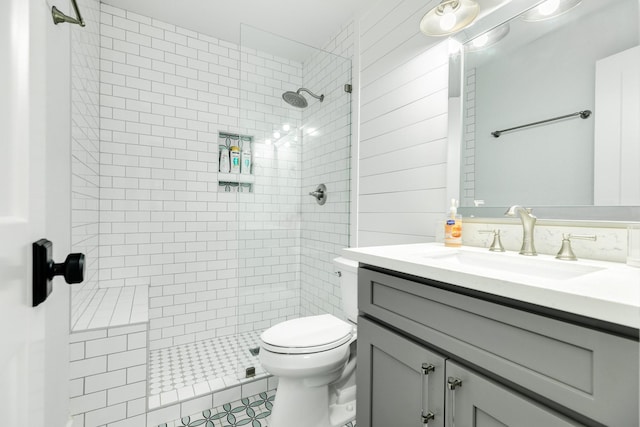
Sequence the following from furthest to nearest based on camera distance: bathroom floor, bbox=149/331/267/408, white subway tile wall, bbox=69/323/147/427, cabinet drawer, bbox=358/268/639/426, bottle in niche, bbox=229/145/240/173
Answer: bottle in niche, bbox=229/145/240/173 → bathroom floor, bbox=149/331/267/408 → white subway tile wall, bbox=69/323/147/427 → cabinet drawer, bbox=358/268/639/426

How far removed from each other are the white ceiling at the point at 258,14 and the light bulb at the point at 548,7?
1151 mm

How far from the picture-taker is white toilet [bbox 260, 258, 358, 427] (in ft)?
4.60

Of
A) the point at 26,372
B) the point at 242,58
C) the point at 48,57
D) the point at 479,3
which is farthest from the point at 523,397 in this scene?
the point at 242,58

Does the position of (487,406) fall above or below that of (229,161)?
below

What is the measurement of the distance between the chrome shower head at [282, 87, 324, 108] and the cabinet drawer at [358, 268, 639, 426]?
1.75 metres

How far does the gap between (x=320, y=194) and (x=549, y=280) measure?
181 cm

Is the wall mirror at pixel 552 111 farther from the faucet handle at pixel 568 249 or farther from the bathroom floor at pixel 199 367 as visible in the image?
the bathroom floor at pixel 199 367

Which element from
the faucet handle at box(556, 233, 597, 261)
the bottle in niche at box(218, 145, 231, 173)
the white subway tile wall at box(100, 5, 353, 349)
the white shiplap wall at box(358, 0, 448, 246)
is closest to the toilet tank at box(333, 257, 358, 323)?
the white shiplap wall at box(358, 0, 448, 246)

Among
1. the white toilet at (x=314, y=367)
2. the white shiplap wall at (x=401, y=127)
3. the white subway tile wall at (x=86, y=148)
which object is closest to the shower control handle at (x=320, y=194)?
the white shiplap wall at (x=401, y=127)

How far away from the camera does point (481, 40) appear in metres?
1.39

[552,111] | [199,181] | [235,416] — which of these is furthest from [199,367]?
[552,111]

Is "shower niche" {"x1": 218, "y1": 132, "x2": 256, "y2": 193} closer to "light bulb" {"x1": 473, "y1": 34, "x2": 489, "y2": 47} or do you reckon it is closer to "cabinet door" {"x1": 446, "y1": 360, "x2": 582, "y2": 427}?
"light bulb" {"x1": 473, "y1": 34, "x2": 489, "y2": 47}

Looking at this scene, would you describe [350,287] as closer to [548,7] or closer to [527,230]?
[527,230]

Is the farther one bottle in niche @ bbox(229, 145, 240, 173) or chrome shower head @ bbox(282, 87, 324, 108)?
bottle in niche @ bbox(229, 145, 240, 173)
